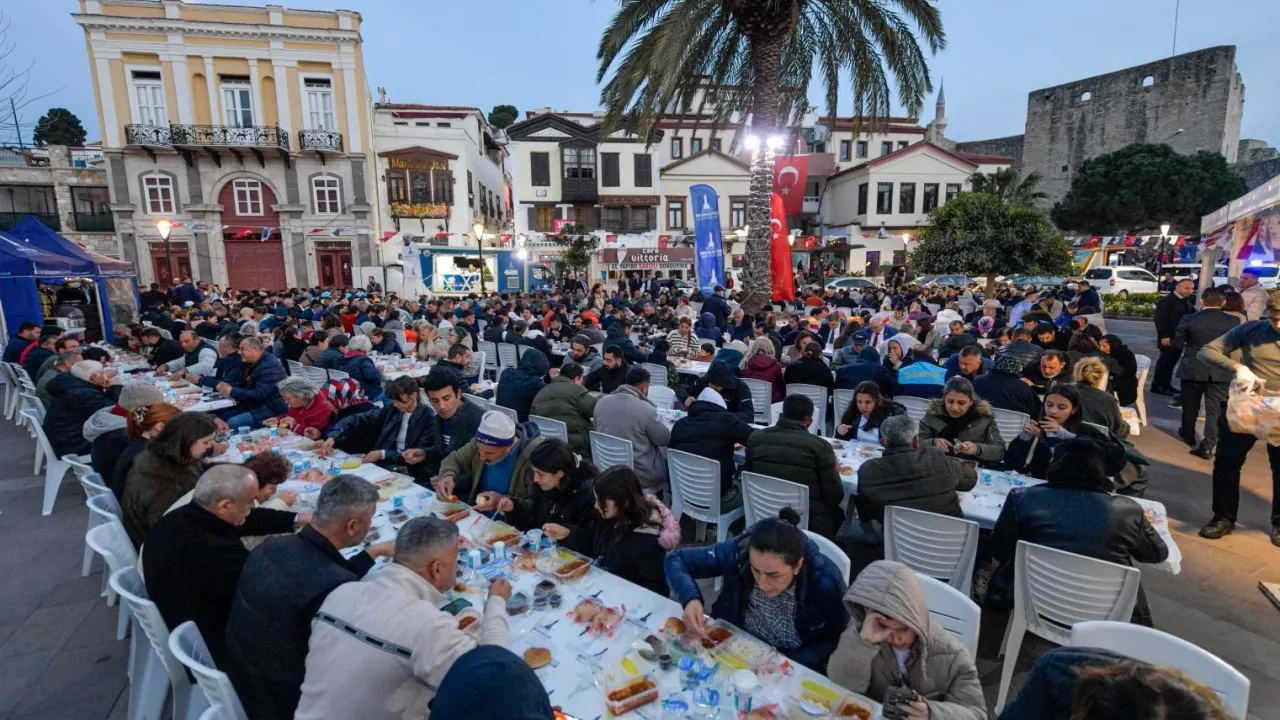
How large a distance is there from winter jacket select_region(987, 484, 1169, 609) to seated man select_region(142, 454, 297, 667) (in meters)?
4.29

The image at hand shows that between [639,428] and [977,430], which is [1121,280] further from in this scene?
[639,428]

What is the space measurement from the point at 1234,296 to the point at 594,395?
824cm

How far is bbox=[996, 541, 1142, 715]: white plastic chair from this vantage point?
296cm

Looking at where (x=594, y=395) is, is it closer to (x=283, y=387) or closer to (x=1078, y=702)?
(x=283, y=387)

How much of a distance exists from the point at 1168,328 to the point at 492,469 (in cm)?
1156

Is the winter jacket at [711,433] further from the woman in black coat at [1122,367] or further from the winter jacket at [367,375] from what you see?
the woman in black coat at [1122,367]

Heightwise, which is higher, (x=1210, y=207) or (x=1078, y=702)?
(x=1210, y=207)

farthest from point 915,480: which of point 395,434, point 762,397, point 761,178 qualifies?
point 761,178

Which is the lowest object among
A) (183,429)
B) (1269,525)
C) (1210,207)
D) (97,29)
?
(1269,525)

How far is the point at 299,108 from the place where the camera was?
26.4 m

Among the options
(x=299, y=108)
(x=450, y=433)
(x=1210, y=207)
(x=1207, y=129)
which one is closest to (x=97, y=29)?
(x=299, y=108)

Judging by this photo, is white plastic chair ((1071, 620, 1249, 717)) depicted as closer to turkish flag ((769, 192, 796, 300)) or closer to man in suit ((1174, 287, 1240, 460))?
man in suit ((1174, 287, 1240, 460))

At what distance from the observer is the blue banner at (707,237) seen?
47.9 ft

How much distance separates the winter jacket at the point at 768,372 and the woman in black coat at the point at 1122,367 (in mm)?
3814
